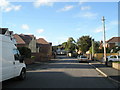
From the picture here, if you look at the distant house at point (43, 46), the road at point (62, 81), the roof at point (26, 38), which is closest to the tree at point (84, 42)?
the distant house at point (43, 46)

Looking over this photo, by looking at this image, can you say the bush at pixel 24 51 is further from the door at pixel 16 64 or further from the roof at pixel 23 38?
the roof at pixel 23 38

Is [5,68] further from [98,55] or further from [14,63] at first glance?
[98,55]

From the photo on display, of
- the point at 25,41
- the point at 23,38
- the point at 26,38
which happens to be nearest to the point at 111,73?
the point at 25,41

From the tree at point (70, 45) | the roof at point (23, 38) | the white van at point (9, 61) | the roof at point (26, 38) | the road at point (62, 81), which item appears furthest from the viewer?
the tree at point (70, 45)

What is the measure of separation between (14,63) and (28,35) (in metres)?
60.3

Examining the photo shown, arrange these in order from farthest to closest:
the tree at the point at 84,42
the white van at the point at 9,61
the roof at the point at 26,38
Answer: the tree at the point at 84,42 → the roof at the point at 26,38 → the white van at the point at 9,61

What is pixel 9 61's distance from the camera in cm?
1092

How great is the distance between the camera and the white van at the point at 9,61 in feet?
33.2

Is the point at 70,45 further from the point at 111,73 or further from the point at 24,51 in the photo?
the point at 111,73

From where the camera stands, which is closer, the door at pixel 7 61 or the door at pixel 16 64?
the door at pixel 7 61

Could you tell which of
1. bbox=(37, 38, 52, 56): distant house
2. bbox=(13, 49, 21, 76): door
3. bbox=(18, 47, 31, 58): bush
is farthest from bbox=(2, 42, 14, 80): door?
bbox=(37, 38, 52, 56): distant house

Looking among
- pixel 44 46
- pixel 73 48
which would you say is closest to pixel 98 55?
pixel 44 46

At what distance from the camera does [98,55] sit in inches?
2243

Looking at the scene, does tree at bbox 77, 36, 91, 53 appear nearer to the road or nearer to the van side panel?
the road
